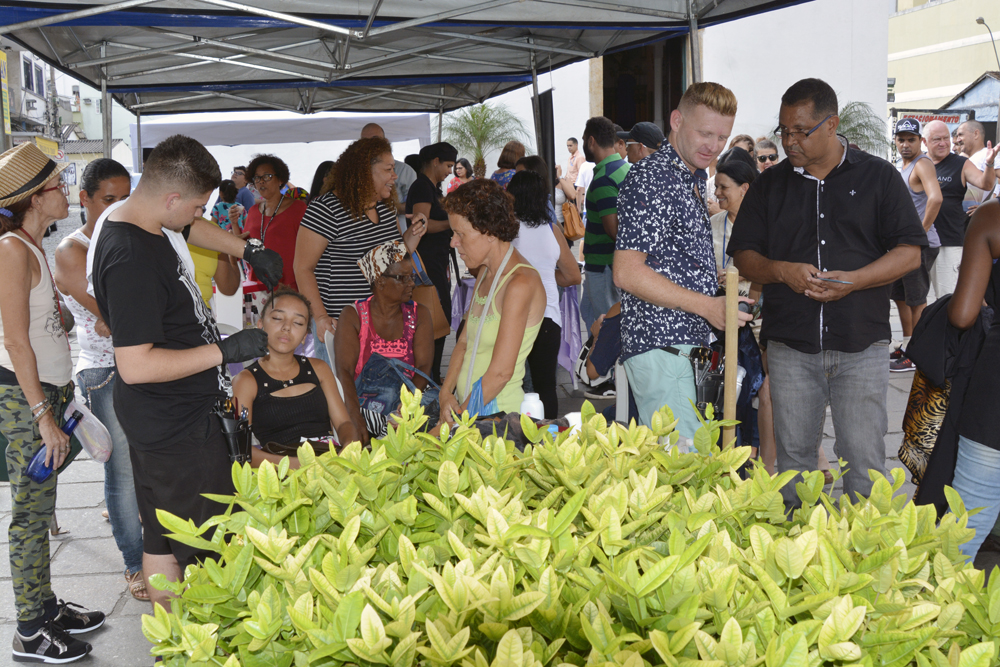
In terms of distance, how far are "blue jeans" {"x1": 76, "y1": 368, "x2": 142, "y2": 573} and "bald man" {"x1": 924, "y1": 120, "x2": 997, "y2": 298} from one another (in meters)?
6.34

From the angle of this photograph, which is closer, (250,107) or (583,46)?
(583,46)

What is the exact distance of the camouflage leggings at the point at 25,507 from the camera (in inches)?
107

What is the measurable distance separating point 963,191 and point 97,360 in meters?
6.67

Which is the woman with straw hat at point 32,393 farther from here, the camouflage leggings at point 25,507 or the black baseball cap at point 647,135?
the black baseball cap at point 647,135

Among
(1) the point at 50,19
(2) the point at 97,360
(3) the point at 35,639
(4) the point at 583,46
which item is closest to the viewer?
(3) the point at 35,639

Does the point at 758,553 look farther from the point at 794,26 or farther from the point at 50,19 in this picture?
the point at 794,26

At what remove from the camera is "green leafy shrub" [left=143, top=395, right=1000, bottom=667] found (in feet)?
2.95

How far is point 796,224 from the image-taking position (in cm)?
286

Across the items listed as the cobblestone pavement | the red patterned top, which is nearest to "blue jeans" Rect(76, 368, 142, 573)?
the cobblestone pavement

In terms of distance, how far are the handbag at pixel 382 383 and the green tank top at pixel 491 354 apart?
0.63 meters

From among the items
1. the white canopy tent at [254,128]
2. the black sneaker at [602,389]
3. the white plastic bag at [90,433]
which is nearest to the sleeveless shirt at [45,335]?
the white plastic bag at [90,433]

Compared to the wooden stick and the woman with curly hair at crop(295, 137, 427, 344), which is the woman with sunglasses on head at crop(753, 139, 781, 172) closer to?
the woman with curly hair at crop(295, 137, 427, 344)

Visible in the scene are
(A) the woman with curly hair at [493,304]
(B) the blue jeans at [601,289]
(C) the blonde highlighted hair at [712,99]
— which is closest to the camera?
(C) the blonde highlighted hair at [712,99]

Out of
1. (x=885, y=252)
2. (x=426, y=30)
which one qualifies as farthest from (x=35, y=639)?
(x=426, y=30)
